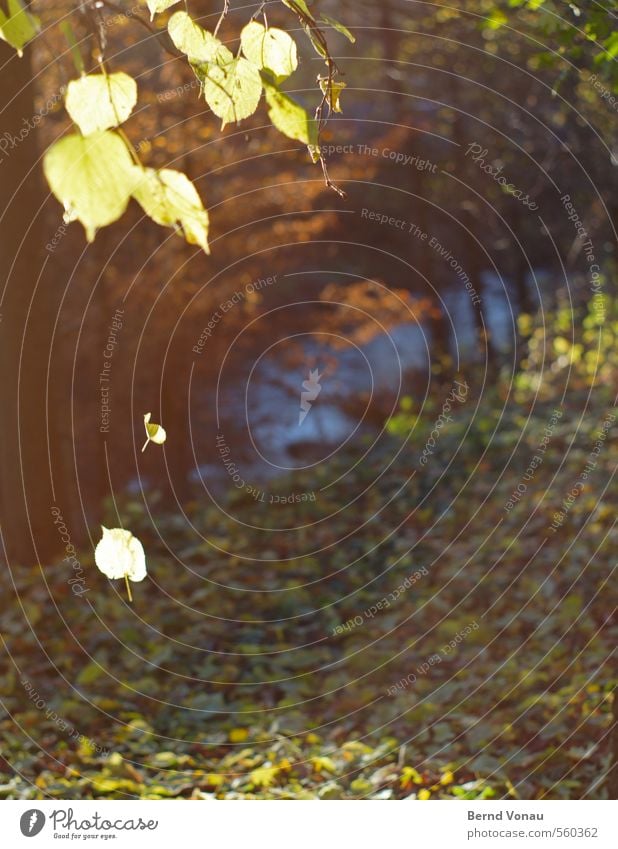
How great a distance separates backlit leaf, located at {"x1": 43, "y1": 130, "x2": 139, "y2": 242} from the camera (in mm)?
1030

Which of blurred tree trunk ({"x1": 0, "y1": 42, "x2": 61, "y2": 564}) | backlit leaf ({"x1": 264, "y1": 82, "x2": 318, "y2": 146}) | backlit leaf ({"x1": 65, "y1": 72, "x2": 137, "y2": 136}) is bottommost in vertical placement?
backlit leaf ({"x1": 65, "y1": 72, "x2": 137, "y2": 136})

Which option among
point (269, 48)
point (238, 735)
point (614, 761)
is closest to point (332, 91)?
point (269, 48)

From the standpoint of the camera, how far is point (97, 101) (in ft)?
4.13

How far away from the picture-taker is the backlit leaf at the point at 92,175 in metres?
1.03

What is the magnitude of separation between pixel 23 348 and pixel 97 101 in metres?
4.46

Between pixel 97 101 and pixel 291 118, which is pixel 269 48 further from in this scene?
pixel 97 101

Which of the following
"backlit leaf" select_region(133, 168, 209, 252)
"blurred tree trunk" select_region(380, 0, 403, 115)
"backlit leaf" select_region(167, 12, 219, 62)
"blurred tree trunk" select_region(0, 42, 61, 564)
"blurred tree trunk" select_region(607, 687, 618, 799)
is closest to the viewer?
"backlit leaf" select_region(133, 168, 209, 252)

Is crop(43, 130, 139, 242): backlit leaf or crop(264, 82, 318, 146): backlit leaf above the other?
crop(264, 82, 318, 146): backlit leaf

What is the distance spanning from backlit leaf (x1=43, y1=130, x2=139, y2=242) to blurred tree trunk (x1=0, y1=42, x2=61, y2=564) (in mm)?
4291

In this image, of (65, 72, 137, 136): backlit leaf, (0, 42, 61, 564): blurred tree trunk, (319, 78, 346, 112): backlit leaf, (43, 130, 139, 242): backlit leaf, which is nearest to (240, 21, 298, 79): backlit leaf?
(319, 78, 346, 112): backlit leaf

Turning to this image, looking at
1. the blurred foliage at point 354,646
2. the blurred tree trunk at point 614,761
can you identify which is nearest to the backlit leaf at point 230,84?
the blurred tree trunk at point 614,761

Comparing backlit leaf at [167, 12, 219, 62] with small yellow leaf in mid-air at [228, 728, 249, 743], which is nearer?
backlit leaf at [167, 12, 219, 62]

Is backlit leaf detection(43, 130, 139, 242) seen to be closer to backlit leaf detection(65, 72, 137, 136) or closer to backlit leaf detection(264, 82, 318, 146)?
backlit leaf detection(65, 72, 137, 136)

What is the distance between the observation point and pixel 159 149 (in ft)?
23.8
